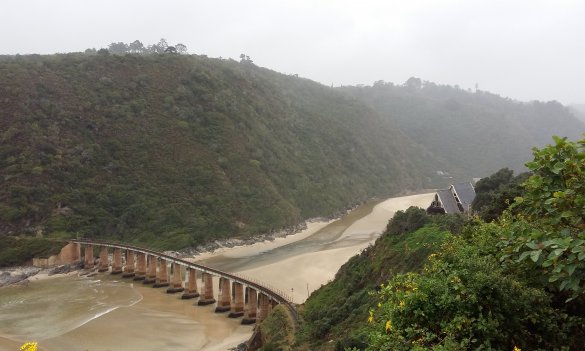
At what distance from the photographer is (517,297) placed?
7.04 metres

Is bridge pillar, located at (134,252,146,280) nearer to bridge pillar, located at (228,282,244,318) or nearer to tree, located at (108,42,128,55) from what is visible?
bridge pillar, located at (228,282,244,318)

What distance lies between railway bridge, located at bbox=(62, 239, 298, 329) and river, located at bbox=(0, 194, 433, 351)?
3.95ft

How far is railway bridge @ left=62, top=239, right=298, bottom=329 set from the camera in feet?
120

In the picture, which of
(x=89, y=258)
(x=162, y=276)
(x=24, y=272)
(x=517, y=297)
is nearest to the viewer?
(x=517, y=297)

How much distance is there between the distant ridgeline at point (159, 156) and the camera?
6309 centimetres

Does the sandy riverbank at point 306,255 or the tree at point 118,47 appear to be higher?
the tree at point 118,47

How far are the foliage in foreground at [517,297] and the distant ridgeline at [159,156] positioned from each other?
5570 cm

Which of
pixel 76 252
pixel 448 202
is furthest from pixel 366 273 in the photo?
pixel 76 252

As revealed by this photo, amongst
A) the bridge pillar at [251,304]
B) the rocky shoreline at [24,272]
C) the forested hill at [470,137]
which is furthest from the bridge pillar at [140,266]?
the forested hill at [470,137]

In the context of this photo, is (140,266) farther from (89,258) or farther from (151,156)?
(151,156)

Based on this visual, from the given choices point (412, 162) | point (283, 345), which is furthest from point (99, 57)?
point (412, 162)

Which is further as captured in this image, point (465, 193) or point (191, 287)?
point (191, 287)

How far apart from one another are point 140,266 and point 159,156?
2808 centimetres

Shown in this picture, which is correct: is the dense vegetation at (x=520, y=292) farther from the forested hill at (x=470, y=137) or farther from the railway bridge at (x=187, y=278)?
the forested hill at (x=470, y=137)
